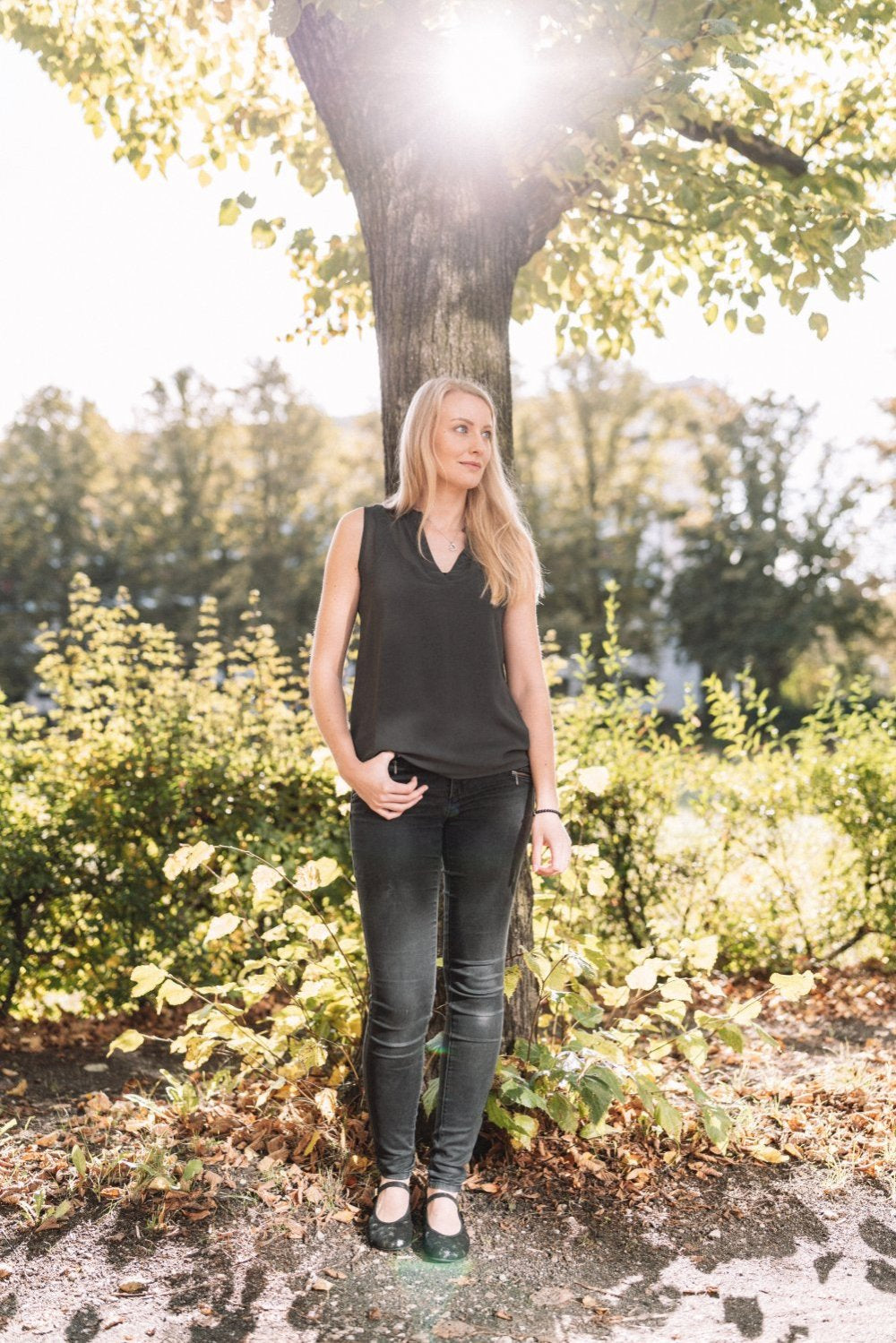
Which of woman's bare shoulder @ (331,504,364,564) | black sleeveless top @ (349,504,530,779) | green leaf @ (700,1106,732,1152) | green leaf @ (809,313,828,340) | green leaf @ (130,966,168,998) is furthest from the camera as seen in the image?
green leaf @ (809,313,828,340)

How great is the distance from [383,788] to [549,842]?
1.82 ft

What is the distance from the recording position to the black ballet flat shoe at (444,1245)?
9.85 ft

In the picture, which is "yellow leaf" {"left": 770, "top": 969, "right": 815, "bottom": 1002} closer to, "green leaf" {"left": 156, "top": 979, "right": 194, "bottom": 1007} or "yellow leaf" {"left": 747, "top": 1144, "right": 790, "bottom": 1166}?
"yellow leaf" {"left": 747, "top": 1144, "right": 790, "bottom": 1166}

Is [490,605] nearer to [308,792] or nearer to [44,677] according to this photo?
[308,792]

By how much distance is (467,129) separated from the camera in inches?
149

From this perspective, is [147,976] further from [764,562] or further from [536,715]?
[764,562]

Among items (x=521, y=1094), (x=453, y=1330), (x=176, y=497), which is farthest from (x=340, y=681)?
(x=176, y=497)

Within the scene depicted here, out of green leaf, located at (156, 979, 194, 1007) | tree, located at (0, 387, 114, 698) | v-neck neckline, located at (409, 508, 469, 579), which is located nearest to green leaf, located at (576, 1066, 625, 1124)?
green leaf, located at (156, 979, 194, 1007)

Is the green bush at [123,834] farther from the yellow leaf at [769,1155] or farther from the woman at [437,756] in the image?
the yellow leaf at [769,1155]

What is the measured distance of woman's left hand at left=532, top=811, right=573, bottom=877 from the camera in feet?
10.3

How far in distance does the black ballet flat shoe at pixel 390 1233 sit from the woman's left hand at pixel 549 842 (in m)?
0.99

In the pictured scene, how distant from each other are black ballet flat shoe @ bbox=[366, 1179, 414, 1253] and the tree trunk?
81cm

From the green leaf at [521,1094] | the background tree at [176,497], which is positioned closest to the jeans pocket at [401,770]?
the green leaf at [521,1094]

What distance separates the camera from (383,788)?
290 centimetres
